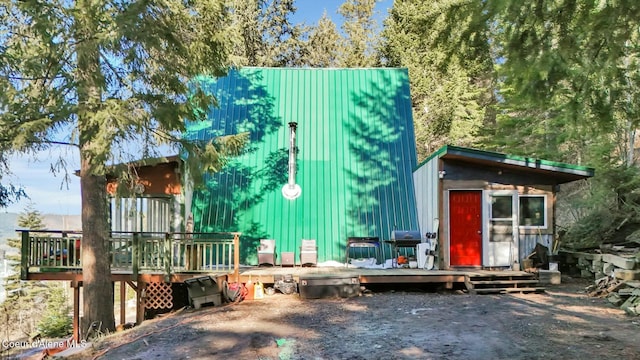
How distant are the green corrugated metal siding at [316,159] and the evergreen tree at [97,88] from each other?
160 inches

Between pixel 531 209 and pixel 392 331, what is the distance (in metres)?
6.40

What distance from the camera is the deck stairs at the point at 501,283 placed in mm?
9641

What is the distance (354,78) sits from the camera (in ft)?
51.9

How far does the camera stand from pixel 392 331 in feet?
21.3

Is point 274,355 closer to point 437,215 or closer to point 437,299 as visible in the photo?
point 437,299

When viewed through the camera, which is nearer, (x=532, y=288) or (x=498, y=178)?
(x=532, y=288)

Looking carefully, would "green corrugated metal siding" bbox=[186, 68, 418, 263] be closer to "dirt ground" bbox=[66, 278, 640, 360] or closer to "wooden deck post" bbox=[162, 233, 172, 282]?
"wooden deck post" bbox=[162, 233, 172, 282]

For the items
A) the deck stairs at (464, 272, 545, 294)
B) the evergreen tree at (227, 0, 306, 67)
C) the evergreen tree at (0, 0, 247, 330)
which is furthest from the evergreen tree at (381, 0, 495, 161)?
the evergreen tree at (0, 0, 247, 330)

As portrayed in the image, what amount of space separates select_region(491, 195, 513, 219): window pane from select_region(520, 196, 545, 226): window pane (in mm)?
307

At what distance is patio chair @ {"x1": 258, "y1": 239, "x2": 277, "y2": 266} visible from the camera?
11641 millimetres

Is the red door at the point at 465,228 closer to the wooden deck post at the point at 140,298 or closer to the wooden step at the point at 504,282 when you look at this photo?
the wooden step at the point at 504,282

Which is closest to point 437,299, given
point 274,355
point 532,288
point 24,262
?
point 532,288

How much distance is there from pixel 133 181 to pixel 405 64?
15983 mm

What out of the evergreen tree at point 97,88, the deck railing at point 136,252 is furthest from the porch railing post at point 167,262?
the evergreen tree at point 97,88
